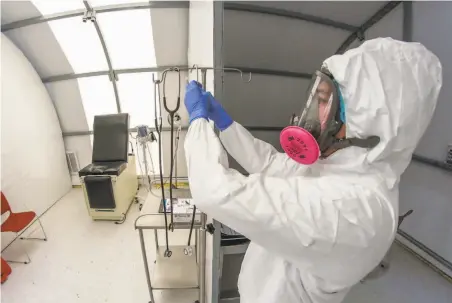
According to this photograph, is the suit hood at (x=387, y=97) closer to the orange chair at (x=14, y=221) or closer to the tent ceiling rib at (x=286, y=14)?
the tent ceiling rib at (x=286, y=14)

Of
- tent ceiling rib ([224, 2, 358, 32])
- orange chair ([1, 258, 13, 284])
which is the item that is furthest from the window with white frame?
tent ceiling rib ([224, 2, 358, 32])

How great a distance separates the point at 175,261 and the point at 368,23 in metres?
2.37

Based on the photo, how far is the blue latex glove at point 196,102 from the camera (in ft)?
2.75

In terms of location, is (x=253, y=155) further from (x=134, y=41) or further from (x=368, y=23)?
(x=134, y=41)

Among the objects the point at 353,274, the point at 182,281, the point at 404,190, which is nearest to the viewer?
the point at 353,274

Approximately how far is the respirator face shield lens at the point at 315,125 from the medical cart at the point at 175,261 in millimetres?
828

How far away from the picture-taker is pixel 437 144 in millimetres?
1942

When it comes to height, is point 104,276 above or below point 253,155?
below

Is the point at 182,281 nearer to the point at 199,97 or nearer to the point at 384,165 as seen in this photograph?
the point at 199,97

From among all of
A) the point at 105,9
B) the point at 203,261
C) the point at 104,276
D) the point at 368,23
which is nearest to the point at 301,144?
the point at 203,261

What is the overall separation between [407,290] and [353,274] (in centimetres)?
183

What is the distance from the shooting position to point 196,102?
34.2 inches

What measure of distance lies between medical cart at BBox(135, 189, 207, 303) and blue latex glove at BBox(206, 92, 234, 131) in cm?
66

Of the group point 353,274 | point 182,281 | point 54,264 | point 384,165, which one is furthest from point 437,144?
point 54,264
